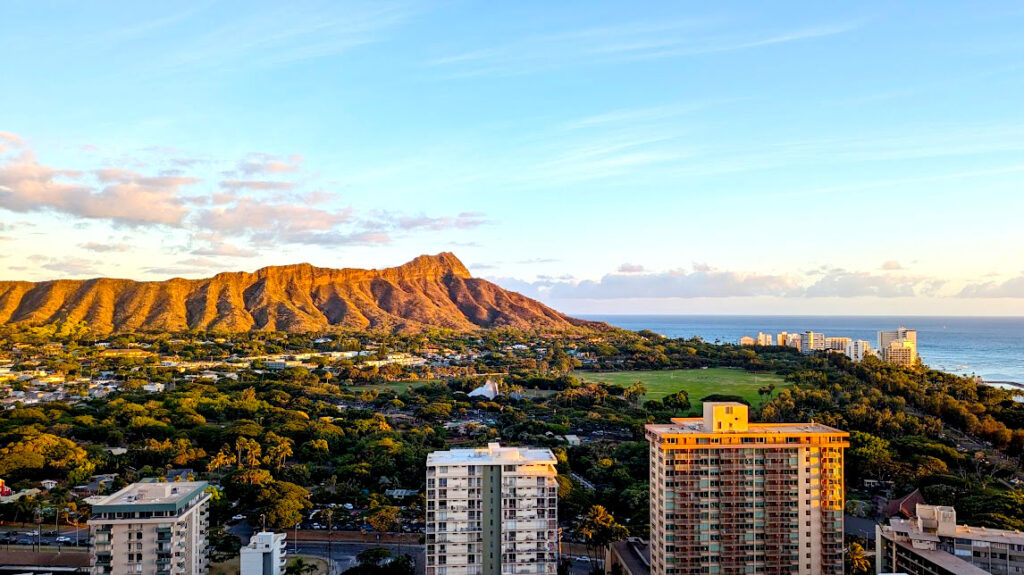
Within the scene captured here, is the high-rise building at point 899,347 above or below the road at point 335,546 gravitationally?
above

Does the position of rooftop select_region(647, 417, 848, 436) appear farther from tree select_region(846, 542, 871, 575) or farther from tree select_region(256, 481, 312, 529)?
tree select_region(256, 481, 312, 529)

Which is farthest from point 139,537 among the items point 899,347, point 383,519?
point 899,347

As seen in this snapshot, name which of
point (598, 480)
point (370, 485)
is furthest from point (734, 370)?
point (370, 485)

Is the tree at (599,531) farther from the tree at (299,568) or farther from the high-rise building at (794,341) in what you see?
the high-rise building at (794,341)

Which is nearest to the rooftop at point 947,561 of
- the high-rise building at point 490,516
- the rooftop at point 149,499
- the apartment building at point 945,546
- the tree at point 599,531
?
the apartment building at point 945,546

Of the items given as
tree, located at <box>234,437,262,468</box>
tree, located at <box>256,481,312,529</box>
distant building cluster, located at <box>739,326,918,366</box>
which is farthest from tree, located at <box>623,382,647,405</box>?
tree, located at <box>256,481,312,529</box>

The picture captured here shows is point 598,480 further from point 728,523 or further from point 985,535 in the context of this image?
point 985,535
